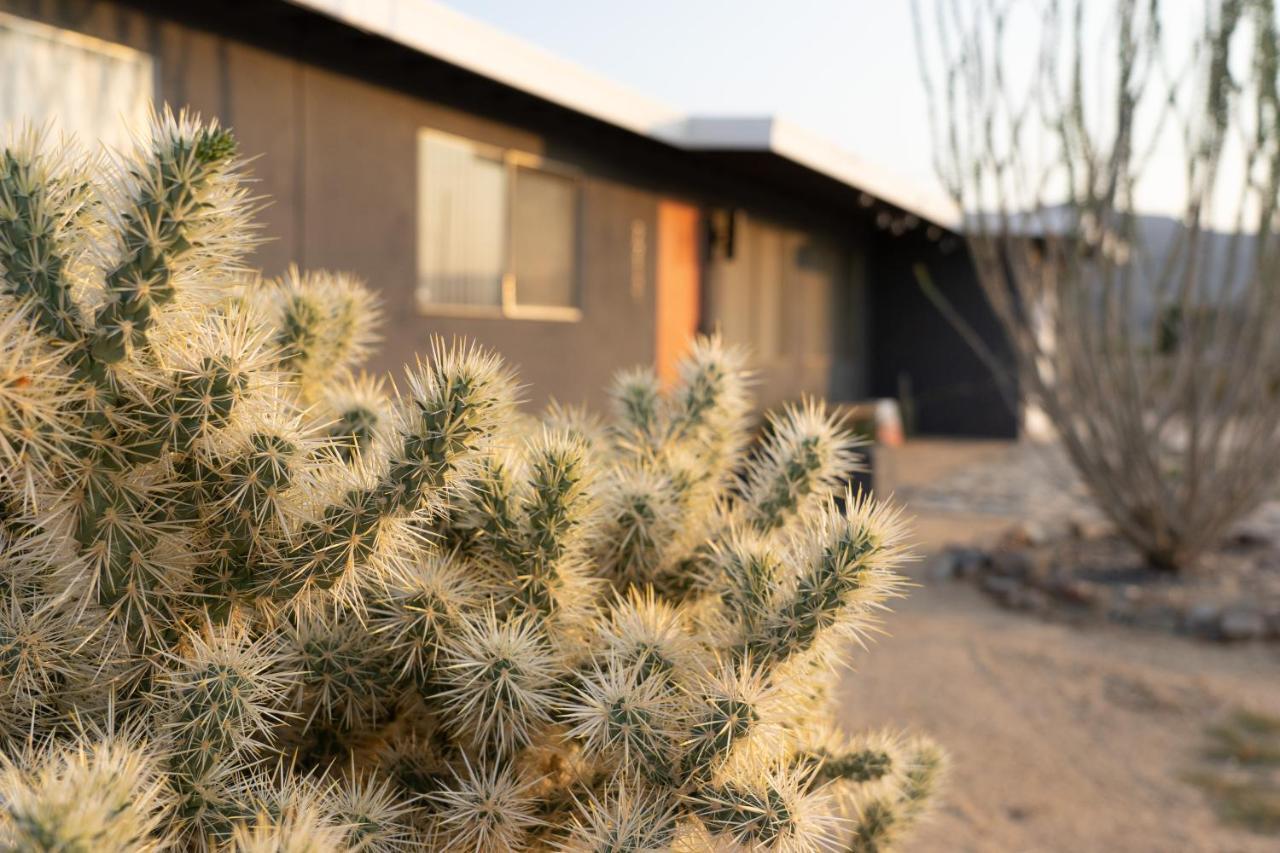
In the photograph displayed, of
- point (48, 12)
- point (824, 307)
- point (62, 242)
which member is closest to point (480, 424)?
point (62, 242)

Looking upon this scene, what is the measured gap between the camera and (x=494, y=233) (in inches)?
328

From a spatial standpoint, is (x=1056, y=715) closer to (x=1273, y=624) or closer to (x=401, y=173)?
(x=1273, y=624)

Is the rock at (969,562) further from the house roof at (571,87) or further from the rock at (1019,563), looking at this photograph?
the house roof at (571,87)

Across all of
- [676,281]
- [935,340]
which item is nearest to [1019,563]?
[676,281]

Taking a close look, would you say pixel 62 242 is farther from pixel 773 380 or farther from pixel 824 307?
pixel 824 307

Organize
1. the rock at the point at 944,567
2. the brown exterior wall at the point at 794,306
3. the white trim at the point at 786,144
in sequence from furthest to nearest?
the brown exterior wall at the point at 794,306 → the white trim at the point at 786,144 → the rock at the point at 944,567

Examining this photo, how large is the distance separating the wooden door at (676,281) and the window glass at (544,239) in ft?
5.08

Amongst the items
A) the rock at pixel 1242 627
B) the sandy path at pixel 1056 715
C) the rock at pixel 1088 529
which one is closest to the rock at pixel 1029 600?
the sandy path at pixel 1056 715

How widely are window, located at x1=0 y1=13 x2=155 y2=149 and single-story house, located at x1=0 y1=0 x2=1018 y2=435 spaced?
0.01 m

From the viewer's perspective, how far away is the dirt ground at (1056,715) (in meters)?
3.85

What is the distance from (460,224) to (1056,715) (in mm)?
5151

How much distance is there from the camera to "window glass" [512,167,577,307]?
28.5ft

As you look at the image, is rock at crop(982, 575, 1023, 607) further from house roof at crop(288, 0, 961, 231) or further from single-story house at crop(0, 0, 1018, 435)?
house roof at crop(288, 0, 961, 231)

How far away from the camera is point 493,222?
8.34 m
